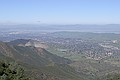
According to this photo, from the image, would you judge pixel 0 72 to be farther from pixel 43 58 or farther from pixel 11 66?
pixel 43 58

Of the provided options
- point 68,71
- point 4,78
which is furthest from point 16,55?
point 4,78

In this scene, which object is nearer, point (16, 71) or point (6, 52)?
point (16, 71)

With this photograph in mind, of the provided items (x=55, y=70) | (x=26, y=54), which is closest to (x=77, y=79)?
(x=55, y=70)

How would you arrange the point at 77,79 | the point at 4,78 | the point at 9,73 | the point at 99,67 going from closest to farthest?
the point at 4,78
the point at 9,73
the point at 77,79
the point at 99,67

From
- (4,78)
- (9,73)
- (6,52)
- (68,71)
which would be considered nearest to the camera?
(4,78)

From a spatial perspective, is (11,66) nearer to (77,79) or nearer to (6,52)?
(77,79)

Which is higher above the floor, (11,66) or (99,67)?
(11,66)

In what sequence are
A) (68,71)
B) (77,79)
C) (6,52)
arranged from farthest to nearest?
1. (6,52)
2. (68,71)
3. (77,79)

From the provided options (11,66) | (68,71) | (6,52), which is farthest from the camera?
(6,52)

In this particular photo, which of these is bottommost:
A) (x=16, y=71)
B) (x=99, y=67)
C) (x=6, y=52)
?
(x=99, y=67)
